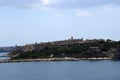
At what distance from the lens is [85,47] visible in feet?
409
